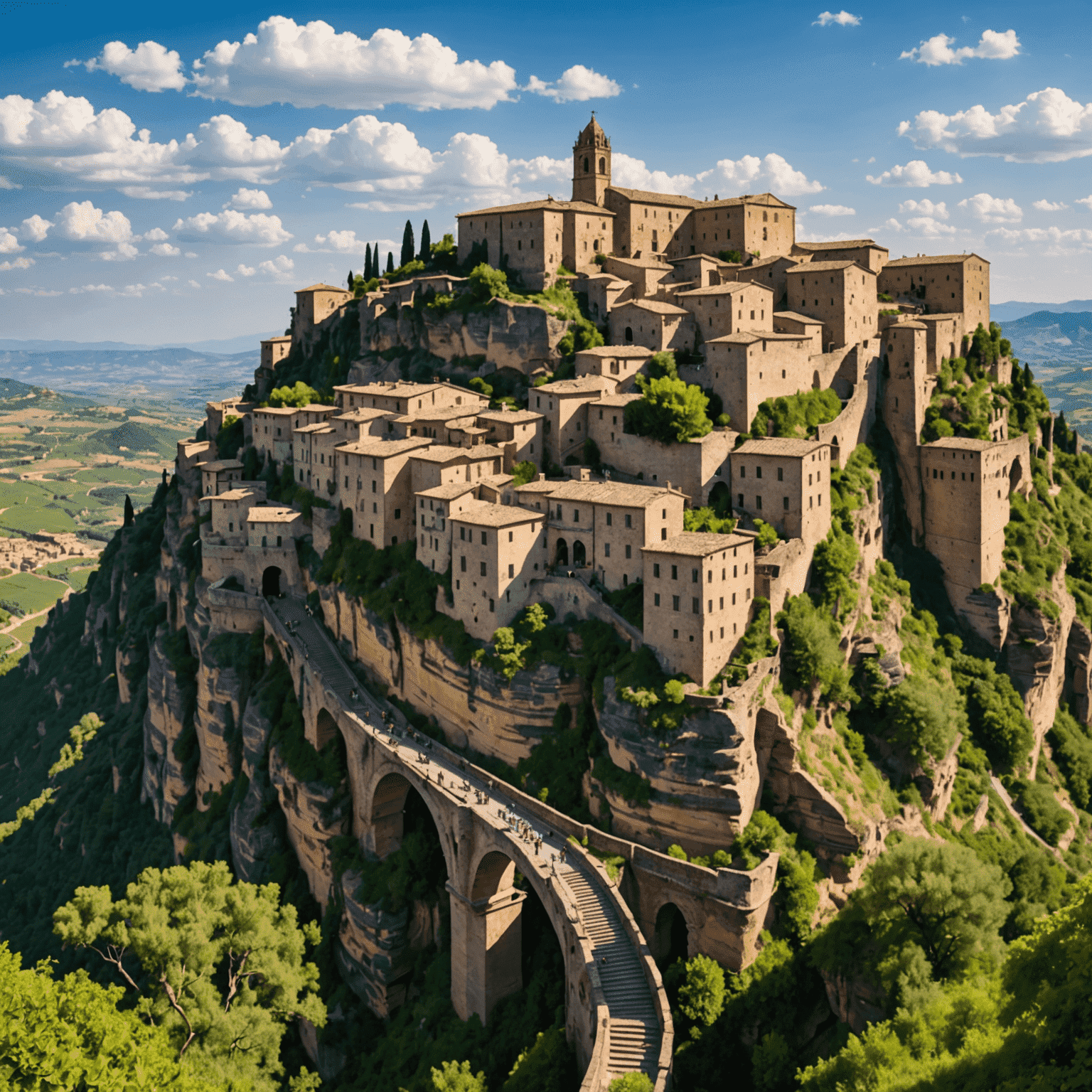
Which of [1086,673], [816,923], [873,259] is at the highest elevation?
[873,259]

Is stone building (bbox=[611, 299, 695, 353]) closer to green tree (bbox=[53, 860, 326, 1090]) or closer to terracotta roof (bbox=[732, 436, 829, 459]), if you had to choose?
terracotta roof (bbox=[732, 436, 829, 459])

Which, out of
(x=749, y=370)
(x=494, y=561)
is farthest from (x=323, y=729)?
(x=749, y=370)

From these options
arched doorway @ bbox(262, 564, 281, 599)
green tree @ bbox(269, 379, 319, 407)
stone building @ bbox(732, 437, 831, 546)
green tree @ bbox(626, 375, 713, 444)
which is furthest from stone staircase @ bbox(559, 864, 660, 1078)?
green tree @ bbox(269, 379, 319, 407)

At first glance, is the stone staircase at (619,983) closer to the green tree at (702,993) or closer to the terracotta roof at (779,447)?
the green tree at (702,993)

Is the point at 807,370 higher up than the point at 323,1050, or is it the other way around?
the point at 807,370

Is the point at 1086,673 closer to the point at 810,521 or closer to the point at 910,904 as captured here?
the point at 810,521

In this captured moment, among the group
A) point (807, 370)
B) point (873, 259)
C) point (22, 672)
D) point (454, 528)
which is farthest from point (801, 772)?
point (22, 672)

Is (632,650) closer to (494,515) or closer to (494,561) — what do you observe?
(494,561)
